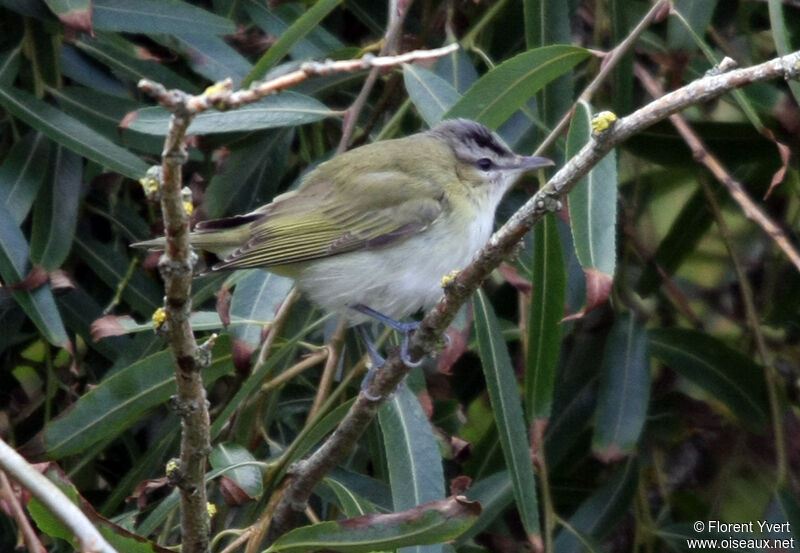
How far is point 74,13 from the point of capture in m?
2.64

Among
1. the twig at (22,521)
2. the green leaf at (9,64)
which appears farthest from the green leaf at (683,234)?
the twig at (22,521)

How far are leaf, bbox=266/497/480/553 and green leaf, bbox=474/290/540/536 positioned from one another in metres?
0.62

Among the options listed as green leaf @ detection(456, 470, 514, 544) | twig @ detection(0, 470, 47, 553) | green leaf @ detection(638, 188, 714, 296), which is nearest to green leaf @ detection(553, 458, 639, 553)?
green leaf @ detection(456, 470, 514, 544)

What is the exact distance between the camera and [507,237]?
1.74 m

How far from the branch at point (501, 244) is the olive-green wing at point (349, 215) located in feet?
2.51

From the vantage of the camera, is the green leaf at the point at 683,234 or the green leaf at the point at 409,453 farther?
the green leaf at the point at 683,234

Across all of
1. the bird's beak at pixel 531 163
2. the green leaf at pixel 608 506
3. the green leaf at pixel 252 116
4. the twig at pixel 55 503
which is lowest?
the twig at pixel 55 503

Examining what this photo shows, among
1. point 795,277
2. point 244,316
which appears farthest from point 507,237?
point 795,277

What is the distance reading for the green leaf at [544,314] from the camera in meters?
2.63

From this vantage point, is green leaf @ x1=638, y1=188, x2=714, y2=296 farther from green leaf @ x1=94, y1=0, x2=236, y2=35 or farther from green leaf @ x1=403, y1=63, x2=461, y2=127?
green leaf @ x1=94, y1=0, x2=236, y2=35

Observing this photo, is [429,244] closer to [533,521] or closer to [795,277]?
[533,521]

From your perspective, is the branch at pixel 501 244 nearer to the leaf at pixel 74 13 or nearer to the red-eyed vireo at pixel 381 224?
the red-eyed vireo at pixel 381 224

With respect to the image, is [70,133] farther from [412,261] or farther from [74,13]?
[412,261]

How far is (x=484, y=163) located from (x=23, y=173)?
1.29 metres
